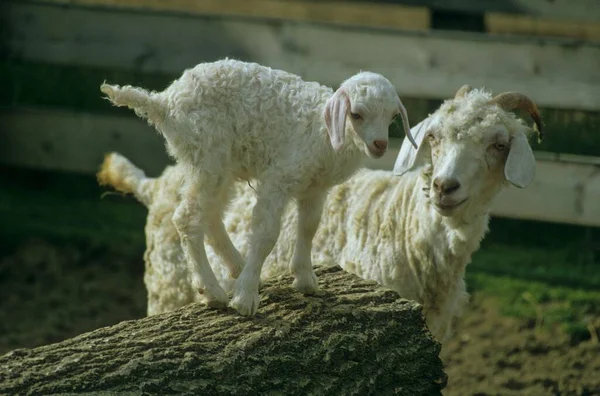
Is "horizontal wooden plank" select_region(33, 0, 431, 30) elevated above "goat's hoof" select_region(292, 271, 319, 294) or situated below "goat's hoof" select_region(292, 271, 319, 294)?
above

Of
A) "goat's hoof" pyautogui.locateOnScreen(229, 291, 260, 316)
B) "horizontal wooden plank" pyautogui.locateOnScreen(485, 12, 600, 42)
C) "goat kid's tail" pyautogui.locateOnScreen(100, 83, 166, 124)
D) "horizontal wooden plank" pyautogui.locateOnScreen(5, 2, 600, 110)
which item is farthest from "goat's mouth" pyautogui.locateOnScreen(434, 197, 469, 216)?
"horizontal wooden plank" pyautogui.locateOnScreen(485, 12, 600, 42)

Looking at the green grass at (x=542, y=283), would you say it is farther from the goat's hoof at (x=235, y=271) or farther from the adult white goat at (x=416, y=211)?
the goat's hoof at (x=235, y=271)

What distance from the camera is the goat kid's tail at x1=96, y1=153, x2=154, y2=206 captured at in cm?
570

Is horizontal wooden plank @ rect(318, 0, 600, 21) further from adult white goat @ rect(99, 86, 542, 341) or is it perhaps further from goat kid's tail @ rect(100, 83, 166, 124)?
goat kid's tail @ rect(100, 83, 166, 124)

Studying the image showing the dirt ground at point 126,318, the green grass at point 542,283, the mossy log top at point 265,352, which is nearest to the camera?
the mossy log top at point 265,352

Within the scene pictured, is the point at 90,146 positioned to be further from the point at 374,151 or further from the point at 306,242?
the point at 374,151

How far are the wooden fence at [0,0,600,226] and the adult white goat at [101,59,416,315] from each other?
3.15 metres

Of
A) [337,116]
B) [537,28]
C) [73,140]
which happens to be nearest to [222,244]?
[337,116]

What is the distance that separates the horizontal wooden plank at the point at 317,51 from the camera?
23.4ft

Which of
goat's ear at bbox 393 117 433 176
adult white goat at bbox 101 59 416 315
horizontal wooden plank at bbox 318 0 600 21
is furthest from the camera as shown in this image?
horizontal wooden plank at bbox 318 0 600 21

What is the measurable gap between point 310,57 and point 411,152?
2.77 meters

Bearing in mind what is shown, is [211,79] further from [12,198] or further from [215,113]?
[12,198]

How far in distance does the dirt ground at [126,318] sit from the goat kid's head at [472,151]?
5.56ft

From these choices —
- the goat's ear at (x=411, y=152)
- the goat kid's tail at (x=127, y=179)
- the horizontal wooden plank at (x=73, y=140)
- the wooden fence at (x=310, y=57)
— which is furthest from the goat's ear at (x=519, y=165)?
the horizontal wooden plank at (x=73, y=140)
